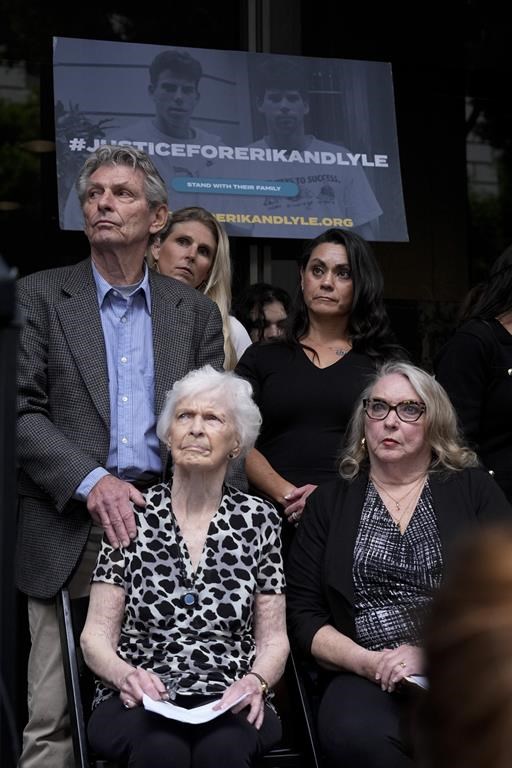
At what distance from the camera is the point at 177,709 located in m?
3.45

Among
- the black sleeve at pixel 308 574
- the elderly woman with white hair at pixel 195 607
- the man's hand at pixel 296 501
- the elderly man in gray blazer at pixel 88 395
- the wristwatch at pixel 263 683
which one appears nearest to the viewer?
the elderly woman with white hair at pixel 195 607

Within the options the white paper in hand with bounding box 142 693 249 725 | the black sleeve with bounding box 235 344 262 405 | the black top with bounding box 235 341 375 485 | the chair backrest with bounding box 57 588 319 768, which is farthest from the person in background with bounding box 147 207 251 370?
the white paper in hand with bounding box 142 693 249 725

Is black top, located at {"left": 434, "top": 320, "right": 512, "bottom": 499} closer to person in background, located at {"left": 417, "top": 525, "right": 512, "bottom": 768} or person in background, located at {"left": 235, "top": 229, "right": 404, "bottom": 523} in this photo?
person in background, located at {"left": 235, "top": 229, "right": 404, "bottom": 523}

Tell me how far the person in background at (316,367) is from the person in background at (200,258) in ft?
1.36

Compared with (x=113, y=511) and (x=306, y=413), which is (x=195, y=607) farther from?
(x=306, y=413)

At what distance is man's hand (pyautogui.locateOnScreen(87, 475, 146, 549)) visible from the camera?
371cm

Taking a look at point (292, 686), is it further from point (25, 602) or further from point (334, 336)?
point (334, 336)

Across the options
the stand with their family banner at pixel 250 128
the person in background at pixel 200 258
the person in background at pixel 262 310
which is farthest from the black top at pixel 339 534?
the stand with their family banner at pixel 250 128

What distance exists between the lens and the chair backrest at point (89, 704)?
12.0ft

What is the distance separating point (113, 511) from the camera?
12.2 feet

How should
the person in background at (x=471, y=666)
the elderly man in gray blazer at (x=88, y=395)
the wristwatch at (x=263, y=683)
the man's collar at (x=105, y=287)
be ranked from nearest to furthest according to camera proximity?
1. the person in background at (x=471, y=666)
2. the wristwatch at (x=263, y=683)
3. the elderly man in gray blazer at (x=88, y=395)
4. the man's collar at (x=105, y=287)

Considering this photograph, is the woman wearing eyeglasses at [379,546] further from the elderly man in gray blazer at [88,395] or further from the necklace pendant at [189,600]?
the elderly man in gray blazer at [88,395]

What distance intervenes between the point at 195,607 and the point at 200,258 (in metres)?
1.81

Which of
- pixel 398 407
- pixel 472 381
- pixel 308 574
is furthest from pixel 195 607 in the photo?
pixel 472 381
